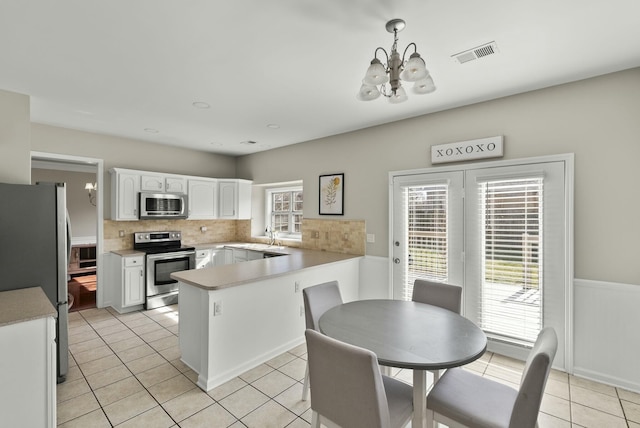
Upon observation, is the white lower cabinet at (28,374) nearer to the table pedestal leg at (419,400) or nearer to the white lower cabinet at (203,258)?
the table pedestal leg at (419,400)

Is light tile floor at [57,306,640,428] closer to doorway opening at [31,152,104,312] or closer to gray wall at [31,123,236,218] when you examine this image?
doorway opening at [31,152,104,312]

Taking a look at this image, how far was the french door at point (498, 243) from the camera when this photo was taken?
109 inches

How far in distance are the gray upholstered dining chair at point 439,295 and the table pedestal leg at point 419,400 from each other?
0.81 meters

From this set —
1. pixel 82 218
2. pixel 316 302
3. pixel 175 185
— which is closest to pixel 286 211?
pixel 175 185

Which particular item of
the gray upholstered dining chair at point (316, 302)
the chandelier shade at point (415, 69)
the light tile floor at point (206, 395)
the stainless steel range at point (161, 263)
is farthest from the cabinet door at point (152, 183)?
the chandelier shade at point (415, 69)

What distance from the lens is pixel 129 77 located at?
263 cm

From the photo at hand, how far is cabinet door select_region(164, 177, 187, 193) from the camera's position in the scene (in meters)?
4.95

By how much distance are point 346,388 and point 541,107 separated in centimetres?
303

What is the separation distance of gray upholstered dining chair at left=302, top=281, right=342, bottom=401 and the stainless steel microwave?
3.42 metres

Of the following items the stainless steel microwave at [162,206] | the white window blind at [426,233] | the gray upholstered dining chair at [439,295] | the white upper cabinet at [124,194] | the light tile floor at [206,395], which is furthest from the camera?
the stainless steel microwave at [162,206]

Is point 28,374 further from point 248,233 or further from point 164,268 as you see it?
point 248,233

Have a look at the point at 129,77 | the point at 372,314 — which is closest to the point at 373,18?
the point at 372,314

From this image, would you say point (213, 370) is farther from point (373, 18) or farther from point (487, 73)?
point (487, 73)

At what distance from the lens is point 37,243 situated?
2.44m
